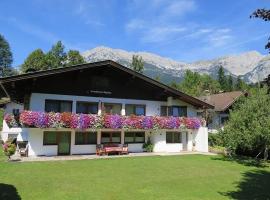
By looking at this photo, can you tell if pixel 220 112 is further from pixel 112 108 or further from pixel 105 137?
pixel 105 137

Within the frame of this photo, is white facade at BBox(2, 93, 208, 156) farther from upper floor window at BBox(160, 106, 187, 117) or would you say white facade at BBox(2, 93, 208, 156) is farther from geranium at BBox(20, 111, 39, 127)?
geranium at BBox(20, 111, 39, 127)

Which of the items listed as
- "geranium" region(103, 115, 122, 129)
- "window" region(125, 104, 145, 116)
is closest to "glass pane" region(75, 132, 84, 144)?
"geranium" region(103, 115, 122, 129)

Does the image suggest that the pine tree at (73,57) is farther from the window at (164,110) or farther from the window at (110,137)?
the window at (110,137)

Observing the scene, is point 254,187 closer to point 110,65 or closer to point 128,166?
point 128,166

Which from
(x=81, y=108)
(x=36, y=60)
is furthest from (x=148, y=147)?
(x=36, y=60)

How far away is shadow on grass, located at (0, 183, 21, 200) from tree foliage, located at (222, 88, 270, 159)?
52.5 feet

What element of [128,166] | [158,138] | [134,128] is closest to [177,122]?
[158,138]

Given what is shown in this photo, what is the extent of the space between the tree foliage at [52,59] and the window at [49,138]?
37.4 metres

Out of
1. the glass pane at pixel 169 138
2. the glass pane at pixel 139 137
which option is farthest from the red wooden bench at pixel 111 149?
the glass pane at pixel 169 138

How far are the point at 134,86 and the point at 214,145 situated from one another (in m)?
11.7

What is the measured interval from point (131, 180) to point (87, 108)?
12.8 meters

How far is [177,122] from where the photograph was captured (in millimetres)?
30078

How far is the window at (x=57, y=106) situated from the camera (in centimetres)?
2594

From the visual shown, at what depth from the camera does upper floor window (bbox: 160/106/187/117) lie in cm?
3167
